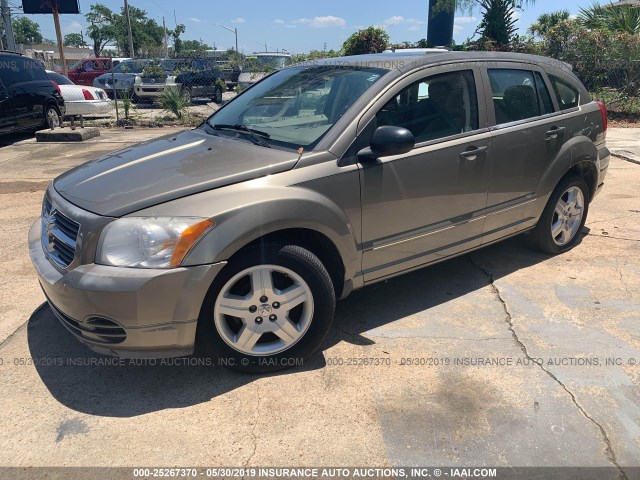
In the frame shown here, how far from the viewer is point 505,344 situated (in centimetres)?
330

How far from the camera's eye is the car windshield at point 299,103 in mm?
3275

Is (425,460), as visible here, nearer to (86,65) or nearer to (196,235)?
(196,235)

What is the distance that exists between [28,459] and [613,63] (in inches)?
624

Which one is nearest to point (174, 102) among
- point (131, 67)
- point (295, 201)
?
point (131, 67)

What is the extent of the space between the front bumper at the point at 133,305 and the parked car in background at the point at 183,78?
46.0 feet

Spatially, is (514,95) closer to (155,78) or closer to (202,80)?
(202,80)

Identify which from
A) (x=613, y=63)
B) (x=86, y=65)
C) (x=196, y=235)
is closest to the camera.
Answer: (x=196, y=235)

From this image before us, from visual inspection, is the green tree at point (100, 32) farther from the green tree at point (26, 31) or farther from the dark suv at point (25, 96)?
the dark suv at point (25, 96)

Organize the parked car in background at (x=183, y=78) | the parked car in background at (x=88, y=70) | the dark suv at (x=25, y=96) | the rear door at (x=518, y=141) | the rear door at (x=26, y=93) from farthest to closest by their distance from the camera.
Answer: the parked car in background at (x=88, y=70), the parked car in background at (x=183, y=78), the rear door at (x=26, y=93), the dark suv at (x=25, y=96), the rear door at (x=518, y=141)

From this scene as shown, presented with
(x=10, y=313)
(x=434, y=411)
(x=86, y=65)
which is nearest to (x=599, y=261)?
(x=434, y=411)

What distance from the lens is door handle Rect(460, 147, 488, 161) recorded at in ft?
11.7

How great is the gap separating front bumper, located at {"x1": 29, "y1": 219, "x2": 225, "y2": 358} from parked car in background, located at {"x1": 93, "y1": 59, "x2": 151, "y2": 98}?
55.4ft

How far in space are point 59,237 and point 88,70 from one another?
2321 centimetres

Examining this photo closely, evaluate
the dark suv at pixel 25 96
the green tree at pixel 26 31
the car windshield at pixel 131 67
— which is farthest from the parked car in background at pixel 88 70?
the green tree at pixel 26 31
